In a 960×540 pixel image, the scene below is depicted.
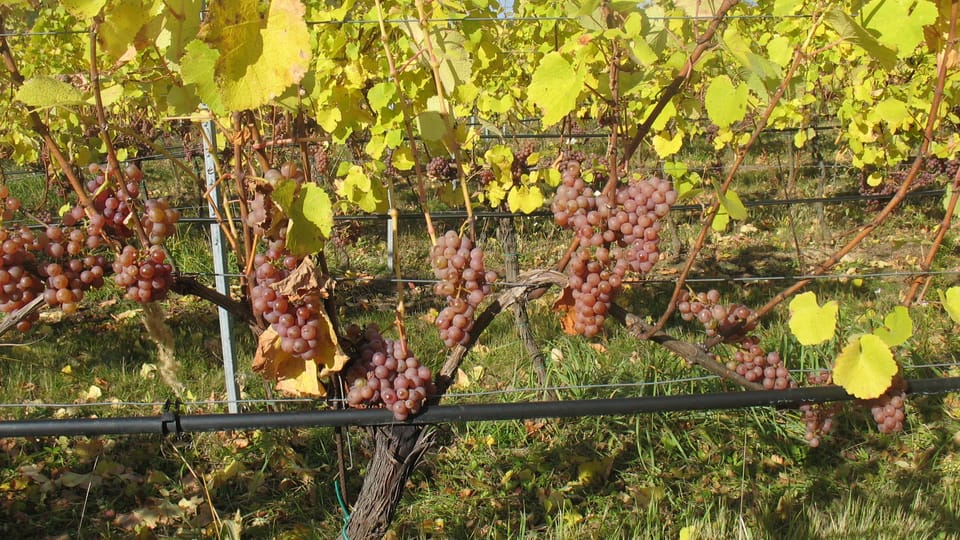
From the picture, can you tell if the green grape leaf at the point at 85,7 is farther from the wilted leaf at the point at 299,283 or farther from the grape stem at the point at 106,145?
the wilted leaf at the point at 299,283

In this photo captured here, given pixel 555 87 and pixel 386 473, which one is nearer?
pixel 555 87

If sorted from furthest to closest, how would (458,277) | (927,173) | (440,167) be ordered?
1. (927,173)
2. (440,167)
3. (458,277)

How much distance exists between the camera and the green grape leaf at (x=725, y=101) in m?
1.42

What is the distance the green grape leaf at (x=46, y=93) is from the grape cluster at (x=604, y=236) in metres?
0.90

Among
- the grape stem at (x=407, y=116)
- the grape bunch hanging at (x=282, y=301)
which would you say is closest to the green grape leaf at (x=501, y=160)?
the grape stem at (x=407, y=116)

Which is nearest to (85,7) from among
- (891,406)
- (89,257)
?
(89,257)

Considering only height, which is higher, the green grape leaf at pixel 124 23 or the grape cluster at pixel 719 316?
the green grape leaf at pixel 124 23

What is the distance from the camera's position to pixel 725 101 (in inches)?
56.5

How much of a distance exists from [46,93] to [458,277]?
78cm

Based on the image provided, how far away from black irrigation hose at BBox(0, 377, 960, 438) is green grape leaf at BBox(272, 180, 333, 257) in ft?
1.07

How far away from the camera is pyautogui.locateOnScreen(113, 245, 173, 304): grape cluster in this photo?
1.39 metres

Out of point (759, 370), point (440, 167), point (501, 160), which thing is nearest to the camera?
point (759, 370)

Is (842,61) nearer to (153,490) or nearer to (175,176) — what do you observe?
(153,490)

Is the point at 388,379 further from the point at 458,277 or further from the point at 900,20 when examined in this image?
the point at 900,20
